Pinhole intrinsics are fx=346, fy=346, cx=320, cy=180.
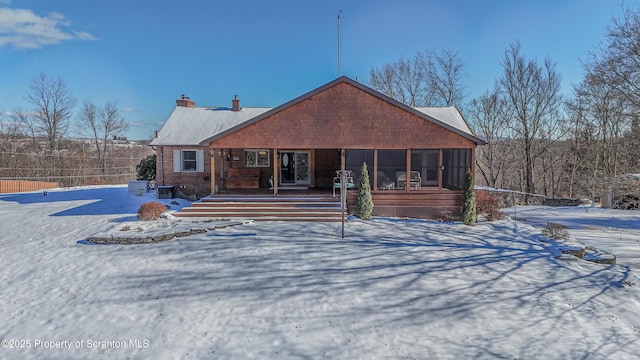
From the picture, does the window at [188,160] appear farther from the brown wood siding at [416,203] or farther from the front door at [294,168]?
the brown wood siding at [416,203]

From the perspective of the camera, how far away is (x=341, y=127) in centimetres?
1375

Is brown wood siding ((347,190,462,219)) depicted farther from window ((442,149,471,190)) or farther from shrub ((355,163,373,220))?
window ((442,149,471,190))

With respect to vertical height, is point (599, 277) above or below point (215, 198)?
below

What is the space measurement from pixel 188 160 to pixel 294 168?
511 cm

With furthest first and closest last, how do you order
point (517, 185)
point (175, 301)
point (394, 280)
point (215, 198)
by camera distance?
point (517, 185) → point (215, 198) → point (394, 280) → point (175, 301)

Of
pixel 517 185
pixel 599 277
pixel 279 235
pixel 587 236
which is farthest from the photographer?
pixel 517 185

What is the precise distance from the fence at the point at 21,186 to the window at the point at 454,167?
2580 cm

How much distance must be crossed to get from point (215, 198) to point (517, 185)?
92.2 feet

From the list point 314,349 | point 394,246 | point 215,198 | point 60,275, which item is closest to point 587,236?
point 394,246

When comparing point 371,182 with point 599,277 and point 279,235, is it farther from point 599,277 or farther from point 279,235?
point 599,277

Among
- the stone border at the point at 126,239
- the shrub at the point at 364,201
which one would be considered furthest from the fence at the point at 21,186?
the shrub at the point at 364,201

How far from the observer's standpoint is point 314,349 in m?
4.87

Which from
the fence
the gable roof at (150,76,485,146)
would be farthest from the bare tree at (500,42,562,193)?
the fence

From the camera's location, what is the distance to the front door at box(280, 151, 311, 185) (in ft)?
55.1
